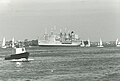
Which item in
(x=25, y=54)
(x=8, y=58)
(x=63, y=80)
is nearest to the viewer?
(x=63, y=80)

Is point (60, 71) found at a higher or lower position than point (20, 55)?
lower

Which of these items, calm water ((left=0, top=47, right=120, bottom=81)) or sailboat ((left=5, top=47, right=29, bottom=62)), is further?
sailboat ((left=5, top=47, right=29, bottom=62))

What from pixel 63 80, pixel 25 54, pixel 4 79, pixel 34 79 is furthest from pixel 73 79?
pixel 25 54

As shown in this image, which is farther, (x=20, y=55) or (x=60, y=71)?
(x=20, y=55)

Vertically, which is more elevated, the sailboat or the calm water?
the sailboat

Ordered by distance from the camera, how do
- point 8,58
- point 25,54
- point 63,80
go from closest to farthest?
point 63,80 → point 25,54 → point 8,58

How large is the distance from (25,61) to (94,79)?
44.7 meters

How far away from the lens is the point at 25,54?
285 ft

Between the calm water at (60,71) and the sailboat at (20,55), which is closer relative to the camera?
the calm water at (60,71)

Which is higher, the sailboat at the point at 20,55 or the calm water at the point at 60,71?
the sailboat at the point at 20,55

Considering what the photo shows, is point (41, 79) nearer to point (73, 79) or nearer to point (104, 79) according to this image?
point (73, 79)

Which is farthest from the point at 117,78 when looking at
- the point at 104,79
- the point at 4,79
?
the point at 4,79

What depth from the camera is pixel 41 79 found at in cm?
4912

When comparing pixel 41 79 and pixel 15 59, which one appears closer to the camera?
pixel 41 79
